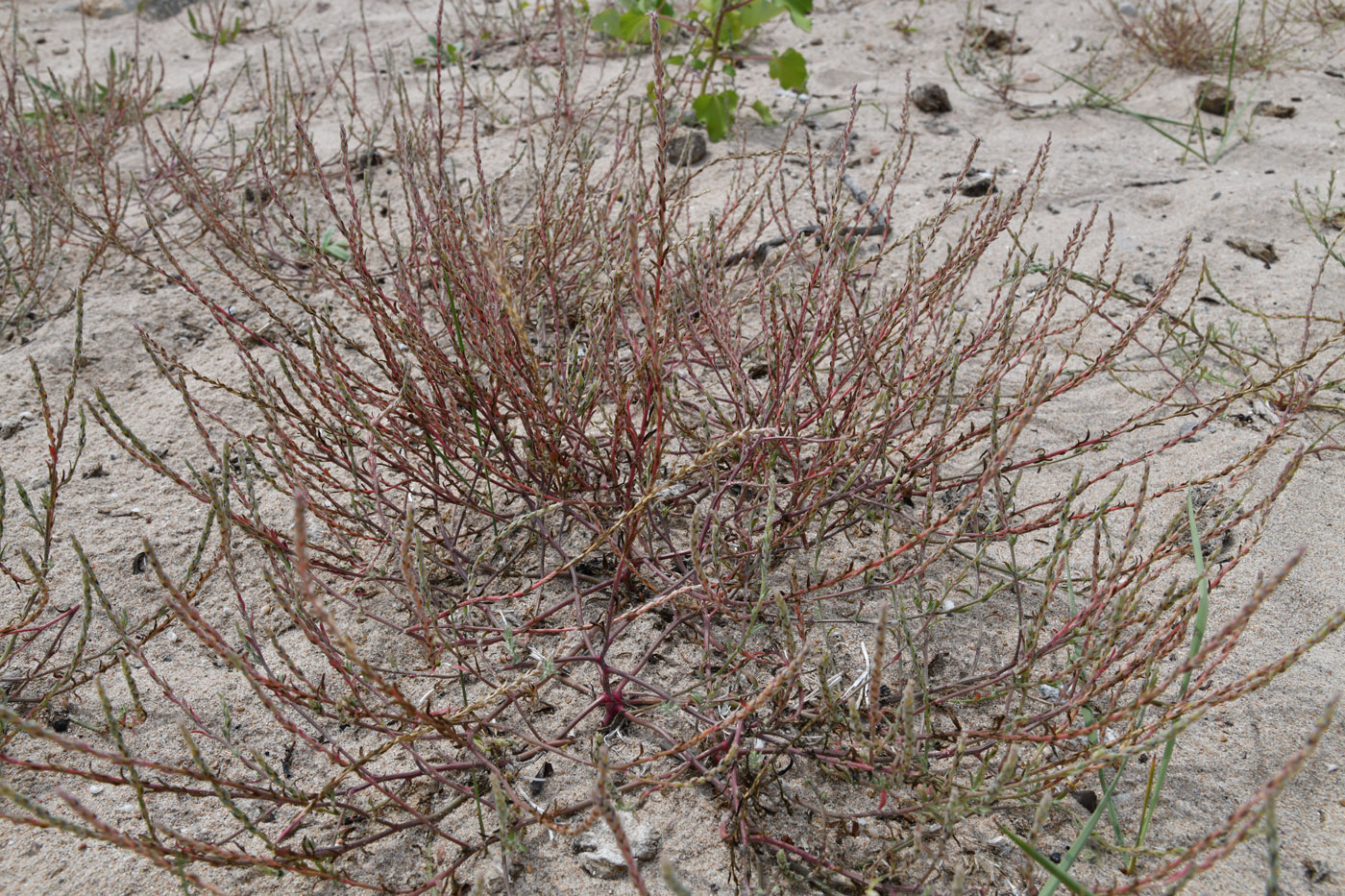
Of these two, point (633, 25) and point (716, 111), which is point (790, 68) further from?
point (633, 25)

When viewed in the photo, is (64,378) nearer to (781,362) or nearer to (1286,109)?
(781,362)

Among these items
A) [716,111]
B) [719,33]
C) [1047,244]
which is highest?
[719,33]

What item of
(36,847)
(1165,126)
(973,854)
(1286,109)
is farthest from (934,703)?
(1286,109)

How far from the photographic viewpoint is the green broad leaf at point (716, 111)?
10.2ft

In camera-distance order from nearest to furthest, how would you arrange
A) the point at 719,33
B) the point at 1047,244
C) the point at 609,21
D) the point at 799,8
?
the point at 1047,244 → the point at 719,33 → the point at 799,8 → the point at 609,21

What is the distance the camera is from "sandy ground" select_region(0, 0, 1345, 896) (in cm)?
144

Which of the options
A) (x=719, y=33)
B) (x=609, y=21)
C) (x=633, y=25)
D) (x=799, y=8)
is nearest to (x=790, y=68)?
(x=799, y=8)

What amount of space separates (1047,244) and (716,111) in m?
1.18

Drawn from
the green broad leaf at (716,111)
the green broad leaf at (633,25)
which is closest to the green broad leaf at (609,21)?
the green broad leaf at (633,25)

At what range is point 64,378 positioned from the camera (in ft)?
8.17

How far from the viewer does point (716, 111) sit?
3148 millimetres

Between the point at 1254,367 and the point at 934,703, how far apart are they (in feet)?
5.03

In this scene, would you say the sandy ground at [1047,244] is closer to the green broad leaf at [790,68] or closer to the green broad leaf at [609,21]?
the green broad leaf at [790,68]

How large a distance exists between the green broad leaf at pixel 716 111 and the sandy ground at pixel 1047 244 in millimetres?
298
